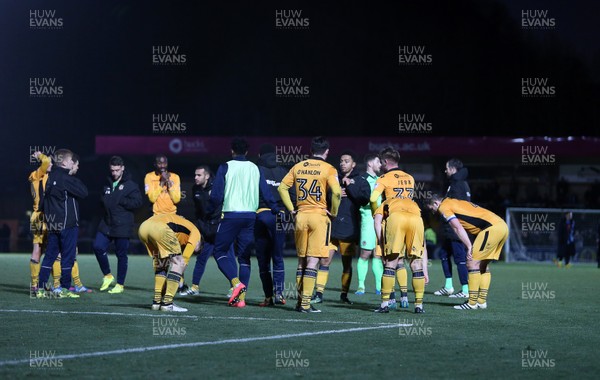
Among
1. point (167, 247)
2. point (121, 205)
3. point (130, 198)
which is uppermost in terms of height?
point (130, 198)

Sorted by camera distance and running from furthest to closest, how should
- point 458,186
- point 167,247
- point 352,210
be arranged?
point 458,186
point 352,210
point 167,247

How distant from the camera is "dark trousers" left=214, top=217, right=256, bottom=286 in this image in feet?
40.1

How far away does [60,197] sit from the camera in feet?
45.2

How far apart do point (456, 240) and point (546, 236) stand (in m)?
20.1

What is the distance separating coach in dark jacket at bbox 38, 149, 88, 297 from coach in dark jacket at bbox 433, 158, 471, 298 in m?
5.60

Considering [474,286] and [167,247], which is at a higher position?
[167,247]

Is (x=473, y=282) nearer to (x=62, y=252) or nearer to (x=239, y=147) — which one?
(x=239, y=147)

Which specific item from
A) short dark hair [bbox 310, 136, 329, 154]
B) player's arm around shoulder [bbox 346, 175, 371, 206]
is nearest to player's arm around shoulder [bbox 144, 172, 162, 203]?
player's arm around shoulder [bbox 346, 175, 371, 206]

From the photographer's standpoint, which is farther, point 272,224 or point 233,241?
point 272,224

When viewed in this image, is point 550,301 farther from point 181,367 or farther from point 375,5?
point 375,5

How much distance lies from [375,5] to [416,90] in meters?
4.90

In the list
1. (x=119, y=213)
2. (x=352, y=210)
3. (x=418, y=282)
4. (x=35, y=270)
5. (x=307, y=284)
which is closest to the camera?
(x=307, y=284)

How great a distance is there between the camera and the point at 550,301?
14.9 metres

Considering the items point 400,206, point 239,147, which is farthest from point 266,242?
point 400,206
